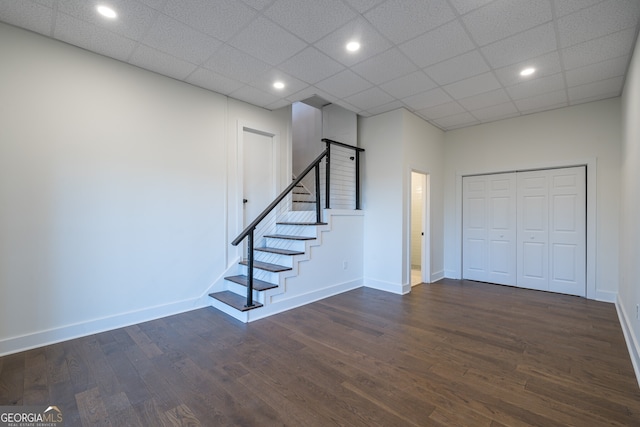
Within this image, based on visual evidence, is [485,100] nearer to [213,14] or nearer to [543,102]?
[543,102]

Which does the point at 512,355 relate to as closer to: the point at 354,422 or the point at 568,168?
the point at 354,422

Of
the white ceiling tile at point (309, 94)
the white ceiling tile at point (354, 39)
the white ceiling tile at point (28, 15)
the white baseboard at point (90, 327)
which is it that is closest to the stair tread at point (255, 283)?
the white baseboard at point (90, 327)

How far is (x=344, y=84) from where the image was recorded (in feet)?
12.0

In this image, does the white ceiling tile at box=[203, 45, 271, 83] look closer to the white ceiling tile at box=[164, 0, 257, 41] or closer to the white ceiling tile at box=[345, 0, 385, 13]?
the white ceiling tile at box=[164, 0, 257, 41]

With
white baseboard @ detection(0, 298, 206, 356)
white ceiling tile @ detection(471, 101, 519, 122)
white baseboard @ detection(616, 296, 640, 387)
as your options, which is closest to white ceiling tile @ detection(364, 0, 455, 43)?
white ceiling tile @ detection(471, 101, 519, 122)

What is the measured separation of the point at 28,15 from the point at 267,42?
199 cm

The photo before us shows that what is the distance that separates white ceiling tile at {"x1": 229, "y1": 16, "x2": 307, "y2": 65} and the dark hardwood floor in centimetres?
291

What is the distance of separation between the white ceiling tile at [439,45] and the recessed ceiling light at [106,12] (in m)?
2.56

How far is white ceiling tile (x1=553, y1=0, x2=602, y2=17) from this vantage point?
86.2 inches

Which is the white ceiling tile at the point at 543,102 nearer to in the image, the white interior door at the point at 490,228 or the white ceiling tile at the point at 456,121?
the white ceiling tile at the point at 456,121

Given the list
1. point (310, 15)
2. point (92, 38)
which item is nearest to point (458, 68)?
point (310, 15)

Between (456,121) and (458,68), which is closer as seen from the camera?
(458,68)

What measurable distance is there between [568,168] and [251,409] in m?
5.41

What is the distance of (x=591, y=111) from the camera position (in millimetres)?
4152
